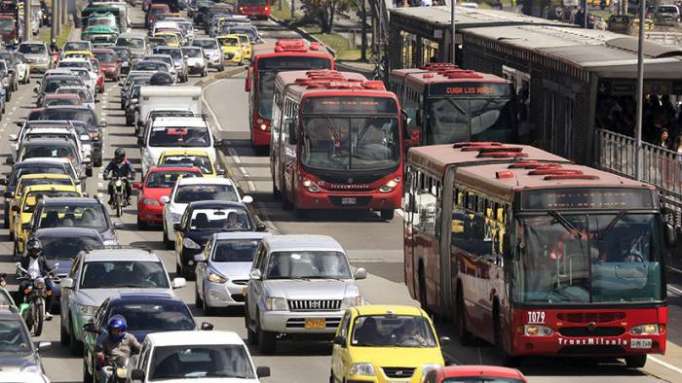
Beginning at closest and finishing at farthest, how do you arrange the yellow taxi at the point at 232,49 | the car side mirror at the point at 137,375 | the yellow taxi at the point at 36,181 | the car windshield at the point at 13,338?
the car side mirror at the point at 137,375, the car windshield at the point at 13,338, the yellow taxi at the point at 36,181, the yellow taxi at the point at 232,49

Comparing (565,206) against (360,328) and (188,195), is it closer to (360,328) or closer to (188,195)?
(360,328)

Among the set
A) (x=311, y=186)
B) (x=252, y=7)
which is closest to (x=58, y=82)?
(x=311, y=186)

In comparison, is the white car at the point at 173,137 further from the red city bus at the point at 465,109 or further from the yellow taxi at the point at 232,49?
the yellow taxi at the point at 232,49

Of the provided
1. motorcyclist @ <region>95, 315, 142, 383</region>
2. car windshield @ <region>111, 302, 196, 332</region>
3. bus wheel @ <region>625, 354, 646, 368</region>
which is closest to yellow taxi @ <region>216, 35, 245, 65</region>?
bus wheel @ <region>625, 354, 646, 368</region>

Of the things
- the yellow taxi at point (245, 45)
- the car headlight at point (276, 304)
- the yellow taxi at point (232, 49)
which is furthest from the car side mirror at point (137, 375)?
the yellow taxi at point (232, 49)

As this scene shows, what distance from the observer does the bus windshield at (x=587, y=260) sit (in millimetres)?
27188

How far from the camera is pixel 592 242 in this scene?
27.3 meters

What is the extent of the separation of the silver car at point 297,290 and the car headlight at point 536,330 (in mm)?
3095

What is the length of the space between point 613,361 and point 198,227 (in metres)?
12.3

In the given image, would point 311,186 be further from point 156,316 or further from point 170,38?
point 170,38

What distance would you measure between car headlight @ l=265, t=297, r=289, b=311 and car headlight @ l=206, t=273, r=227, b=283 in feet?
13.4

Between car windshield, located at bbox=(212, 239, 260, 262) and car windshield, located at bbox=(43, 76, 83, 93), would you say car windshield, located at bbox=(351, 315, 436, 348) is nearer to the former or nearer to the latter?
car windshield, located at bbox=(212, 239, 260, 262)

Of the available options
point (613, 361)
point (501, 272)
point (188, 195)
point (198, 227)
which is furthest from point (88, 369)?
point (188, 195)

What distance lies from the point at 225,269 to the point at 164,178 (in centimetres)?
1522
